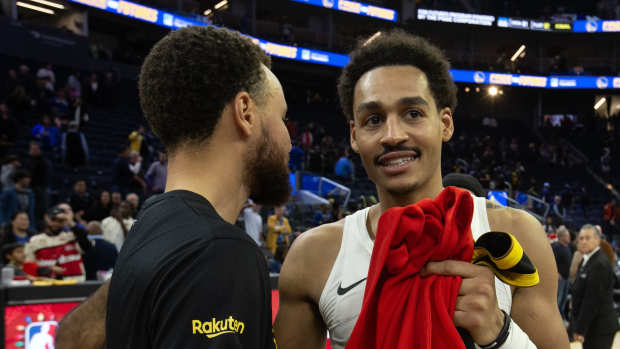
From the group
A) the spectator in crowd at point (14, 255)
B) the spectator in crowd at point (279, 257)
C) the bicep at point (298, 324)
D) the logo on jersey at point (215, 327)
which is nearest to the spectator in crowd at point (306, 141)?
the spectator in crowd at point (279, 257)

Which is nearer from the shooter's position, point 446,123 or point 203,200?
point 203,200

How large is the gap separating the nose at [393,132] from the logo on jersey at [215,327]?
930 mm

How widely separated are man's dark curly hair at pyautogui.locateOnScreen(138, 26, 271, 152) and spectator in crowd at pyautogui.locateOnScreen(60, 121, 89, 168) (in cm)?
917

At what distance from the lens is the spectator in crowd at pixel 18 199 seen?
714cm

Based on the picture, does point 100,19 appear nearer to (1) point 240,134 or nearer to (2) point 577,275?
(2) point 577,275

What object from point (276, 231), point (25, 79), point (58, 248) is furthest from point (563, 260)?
point (25, 79)

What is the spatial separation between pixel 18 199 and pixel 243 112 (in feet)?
23.0

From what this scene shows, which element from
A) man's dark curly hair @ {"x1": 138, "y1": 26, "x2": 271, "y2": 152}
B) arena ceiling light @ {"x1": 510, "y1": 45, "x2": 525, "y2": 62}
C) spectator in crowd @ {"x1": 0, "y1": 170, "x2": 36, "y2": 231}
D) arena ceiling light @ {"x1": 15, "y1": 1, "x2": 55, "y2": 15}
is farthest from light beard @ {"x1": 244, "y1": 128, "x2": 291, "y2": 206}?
arena ceiling light @ {"x1": 510, "y1": 45, "x2": 525, "y2": 62}

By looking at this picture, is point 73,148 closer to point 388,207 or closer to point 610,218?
point 388,207

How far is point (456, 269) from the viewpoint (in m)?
1.36

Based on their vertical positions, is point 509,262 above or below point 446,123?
below

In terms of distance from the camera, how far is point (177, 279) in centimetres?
114

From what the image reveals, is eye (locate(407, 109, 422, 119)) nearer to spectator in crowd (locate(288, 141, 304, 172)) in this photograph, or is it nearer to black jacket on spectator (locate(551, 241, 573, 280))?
black jacket on spectator (locate(551, 241, 573, 280))

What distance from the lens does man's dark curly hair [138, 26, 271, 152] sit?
1.39 metres
